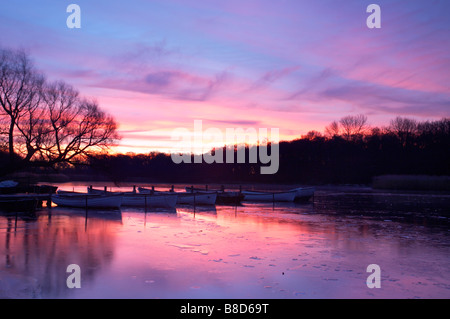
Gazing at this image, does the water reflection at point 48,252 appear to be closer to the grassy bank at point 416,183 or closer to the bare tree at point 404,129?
the grassy bank at point 416,183

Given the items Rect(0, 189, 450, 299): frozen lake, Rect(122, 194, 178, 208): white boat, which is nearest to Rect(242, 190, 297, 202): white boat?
Rect(122, 194, 178, 208): white boat

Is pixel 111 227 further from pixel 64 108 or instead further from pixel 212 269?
pixel 64 108

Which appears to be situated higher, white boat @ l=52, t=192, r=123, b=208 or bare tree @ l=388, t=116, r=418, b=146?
bare tree @ l=388, t=116, r=418, b=146

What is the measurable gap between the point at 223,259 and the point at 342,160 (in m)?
72.3

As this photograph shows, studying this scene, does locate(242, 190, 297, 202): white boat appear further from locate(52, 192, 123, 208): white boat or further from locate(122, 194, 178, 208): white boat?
locate(52, 192, 123, 208): white boat

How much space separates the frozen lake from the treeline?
4853cm

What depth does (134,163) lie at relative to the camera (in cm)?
10956

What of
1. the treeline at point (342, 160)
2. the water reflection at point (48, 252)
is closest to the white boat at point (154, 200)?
the water reflection at point (48, 252)

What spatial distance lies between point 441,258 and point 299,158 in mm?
75797

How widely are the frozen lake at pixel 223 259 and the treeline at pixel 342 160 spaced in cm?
4853

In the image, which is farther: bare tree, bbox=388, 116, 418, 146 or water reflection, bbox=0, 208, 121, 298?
bare tree, bbox=388, 116, 418, 146

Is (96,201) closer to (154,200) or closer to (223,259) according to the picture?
(154,200)

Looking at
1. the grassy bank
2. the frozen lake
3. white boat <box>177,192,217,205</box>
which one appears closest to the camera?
the frozen lake

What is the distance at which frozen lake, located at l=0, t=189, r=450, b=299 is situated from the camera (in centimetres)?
921
